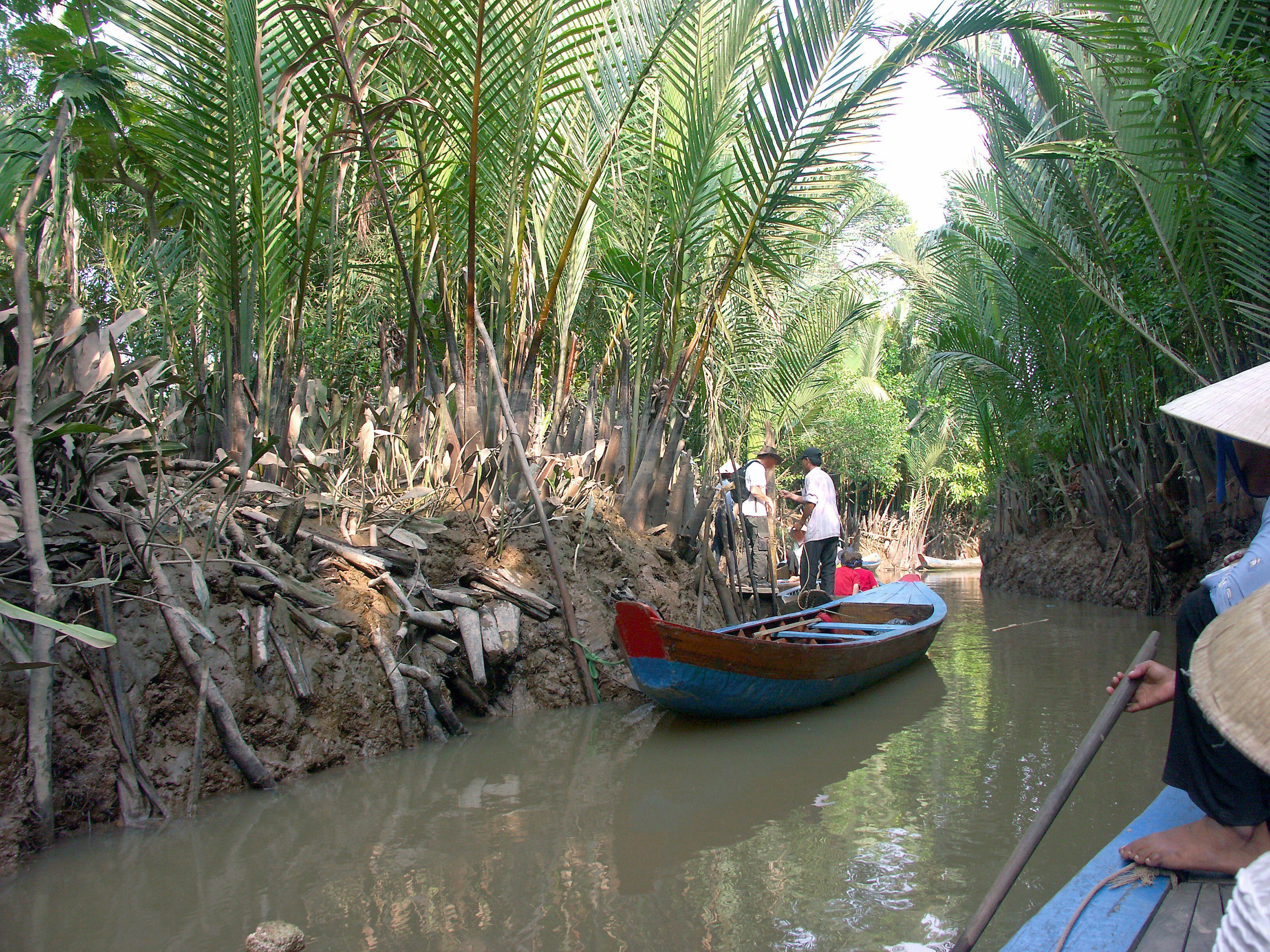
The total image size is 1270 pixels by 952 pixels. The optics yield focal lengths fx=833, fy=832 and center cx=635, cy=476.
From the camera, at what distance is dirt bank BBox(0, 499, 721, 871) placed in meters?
3.13

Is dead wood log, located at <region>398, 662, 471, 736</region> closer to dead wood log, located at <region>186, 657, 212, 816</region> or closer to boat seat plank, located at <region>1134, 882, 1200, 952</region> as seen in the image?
dead wood log, located at <region>186, 657, 212, 816</region>

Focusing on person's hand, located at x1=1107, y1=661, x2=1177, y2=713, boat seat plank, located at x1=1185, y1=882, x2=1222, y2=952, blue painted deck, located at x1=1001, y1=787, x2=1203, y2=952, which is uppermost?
person's hand, located at x1=1107, y1=661, x2=1177, y2=713

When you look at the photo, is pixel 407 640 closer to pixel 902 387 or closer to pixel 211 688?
pixel 211 688

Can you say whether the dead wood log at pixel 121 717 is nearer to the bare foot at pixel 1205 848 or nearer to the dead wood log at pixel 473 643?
the dead wood log at pixel 473 643

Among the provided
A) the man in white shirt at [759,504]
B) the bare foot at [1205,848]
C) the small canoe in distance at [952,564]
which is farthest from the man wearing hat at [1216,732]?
the small canoe in distance at [952,564]

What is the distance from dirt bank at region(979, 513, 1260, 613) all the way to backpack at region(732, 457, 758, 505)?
4248mm

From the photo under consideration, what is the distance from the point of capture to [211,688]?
11.2 feet

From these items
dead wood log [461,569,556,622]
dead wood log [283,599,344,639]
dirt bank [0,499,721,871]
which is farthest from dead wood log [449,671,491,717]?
dead wood log [283,599,344,639]

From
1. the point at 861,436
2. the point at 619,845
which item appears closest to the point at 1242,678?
the point at 619,845

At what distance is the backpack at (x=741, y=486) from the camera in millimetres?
7480

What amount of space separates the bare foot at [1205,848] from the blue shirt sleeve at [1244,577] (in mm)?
517

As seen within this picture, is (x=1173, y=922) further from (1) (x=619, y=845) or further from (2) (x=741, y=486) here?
(2) (x=741, y=486)

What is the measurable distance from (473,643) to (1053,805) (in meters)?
3.29

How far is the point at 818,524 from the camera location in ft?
26.0
